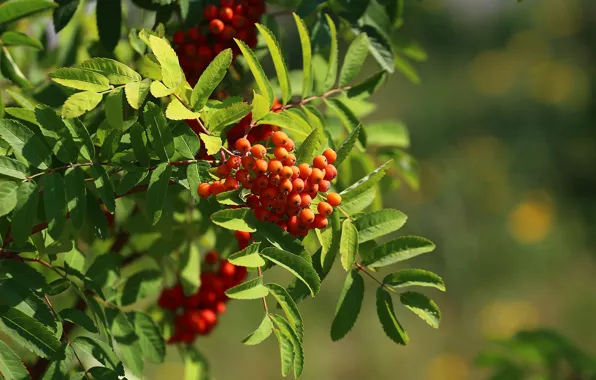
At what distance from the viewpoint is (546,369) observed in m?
1.69

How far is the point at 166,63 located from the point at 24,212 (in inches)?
10.4

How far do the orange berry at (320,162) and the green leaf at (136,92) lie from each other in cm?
23

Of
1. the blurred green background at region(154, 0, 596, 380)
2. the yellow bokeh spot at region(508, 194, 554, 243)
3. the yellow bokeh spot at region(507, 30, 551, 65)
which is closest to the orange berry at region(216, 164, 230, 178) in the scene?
the blurred green background at region(154, 0, 596, 380)

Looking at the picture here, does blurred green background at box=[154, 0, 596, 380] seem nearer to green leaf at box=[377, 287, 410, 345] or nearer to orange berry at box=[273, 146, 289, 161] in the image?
green leaf at box=[377, 287, 410, 345]

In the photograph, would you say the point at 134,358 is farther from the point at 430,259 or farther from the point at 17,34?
the point at 430,259

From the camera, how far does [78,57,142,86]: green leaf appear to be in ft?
2.98

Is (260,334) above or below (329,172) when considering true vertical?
below

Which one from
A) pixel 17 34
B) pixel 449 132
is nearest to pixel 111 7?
pixel 17 34

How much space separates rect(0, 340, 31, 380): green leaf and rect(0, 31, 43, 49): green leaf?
0.49 m

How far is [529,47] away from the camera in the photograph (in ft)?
19.9

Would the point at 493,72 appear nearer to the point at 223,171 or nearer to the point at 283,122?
the point at 283,122

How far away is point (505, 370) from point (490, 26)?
530 cm

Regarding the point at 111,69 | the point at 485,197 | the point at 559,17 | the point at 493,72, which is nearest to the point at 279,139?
the point at 111,69

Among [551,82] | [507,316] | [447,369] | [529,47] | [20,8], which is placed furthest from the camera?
[529,47]
